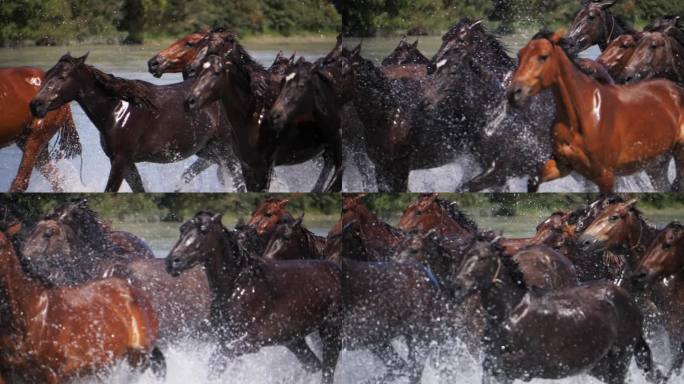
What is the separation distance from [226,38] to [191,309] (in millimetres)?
946

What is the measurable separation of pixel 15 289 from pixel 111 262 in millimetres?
535

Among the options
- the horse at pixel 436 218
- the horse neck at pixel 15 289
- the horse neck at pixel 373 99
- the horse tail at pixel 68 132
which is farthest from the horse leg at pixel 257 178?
the horse neck at pixel 15 289

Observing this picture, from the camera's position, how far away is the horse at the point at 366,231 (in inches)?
255

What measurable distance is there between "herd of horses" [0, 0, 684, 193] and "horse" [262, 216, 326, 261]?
180 millimetres

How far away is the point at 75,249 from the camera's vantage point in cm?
656

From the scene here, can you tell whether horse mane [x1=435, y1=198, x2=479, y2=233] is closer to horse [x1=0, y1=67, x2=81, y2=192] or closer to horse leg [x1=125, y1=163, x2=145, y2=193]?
horse leg [x1=125, y1=163, x2=145, y2=193]

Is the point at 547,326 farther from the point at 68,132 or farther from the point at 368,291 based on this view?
the point at 68,132

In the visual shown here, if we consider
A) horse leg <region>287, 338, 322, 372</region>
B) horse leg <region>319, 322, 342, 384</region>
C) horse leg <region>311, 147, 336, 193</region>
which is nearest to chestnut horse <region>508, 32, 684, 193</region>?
horse leg <region>311, 147, 336, 193</region>

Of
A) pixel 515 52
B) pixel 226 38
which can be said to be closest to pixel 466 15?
pixel 515 52

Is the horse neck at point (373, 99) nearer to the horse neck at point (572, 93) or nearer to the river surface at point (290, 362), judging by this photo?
the river surface at point (290, 362)

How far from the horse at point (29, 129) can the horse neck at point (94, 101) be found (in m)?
0.11

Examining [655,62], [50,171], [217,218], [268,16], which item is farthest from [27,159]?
[655,62]

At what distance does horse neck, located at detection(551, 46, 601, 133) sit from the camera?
20.6ft

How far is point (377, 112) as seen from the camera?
6543 millimetres
